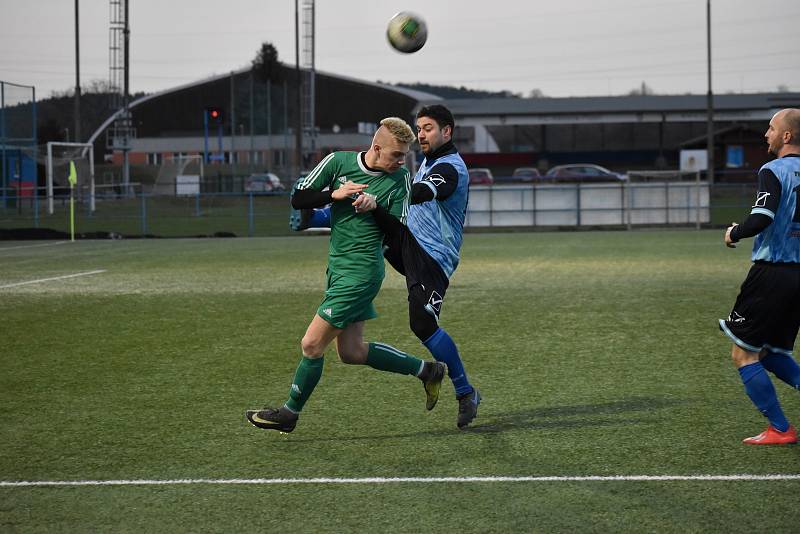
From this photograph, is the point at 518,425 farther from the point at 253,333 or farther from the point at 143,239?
the point at 143,239

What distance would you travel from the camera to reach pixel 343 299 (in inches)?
235

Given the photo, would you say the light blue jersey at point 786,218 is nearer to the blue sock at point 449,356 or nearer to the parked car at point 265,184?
the blue sock at point 449,356

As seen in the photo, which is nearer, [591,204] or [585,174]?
[591,204]

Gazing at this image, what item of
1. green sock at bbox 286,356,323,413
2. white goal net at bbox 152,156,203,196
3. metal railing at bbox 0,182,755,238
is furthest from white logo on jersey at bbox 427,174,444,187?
white goal net at bbox 152,156,203,196

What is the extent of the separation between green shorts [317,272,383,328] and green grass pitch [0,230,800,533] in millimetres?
756

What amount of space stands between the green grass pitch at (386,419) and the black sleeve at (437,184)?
146 centimetres

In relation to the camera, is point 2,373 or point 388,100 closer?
point 2,373

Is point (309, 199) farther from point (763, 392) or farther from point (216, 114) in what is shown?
point (216, 114)

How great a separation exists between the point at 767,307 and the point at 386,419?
250 cm

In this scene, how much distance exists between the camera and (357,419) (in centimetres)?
675

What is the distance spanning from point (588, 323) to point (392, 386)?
13.2ft

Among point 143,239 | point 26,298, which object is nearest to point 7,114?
point 143,239

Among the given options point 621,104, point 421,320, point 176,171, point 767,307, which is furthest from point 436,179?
point 621,104

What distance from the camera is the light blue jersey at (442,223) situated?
6.48 metres
